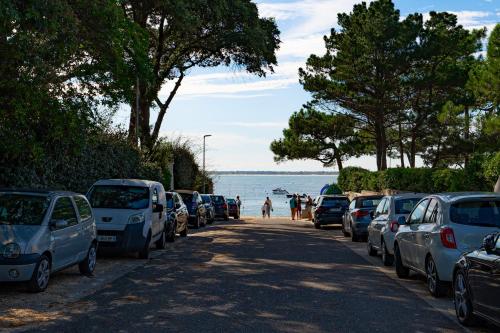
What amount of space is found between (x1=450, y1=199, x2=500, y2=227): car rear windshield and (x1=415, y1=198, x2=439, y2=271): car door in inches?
17.1

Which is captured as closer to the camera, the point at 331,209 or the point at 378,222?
the point at 378,222

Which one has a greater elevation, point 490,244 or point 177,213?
point 177,213

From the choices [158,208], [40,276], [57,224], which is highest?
[158,208]

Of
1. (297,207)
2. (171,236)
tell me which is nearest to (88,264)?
(171,236)

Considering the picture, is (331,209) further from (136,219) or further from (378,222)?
(136,219)

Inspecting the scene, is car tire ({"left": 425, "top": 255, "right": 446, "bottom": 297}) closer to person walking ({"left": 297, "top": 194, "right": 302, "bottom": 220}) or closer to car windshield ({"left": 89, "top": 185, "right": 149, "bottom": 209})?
car windshield ({"left": 89, "top": 185, "right": 149, "bottom": 209})

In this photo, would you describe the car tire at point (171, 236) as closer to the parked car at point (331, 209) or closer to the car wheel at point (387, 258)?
the car wheel at point (387, 258)

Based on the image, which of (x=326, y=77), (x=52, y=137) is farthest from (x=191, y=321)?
(x=326, y=77)

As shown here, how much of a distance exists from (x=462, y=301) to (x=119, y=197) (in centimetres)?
1001

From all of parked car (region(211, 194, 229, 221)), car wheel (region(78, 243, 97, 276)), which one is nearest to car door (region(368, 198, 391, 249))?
car wheel (region(78, 243, 97, 276))

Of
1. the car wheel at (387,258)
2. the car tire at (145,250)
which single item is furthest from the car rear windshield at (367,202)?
the car tire at (145,250)

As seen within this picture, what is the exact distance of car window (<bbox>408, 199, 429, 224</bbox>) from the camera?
35.6ft

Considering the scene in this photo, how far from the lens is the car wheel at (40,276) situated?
969 centimetres

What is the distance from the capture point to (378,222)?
50.7 feet
